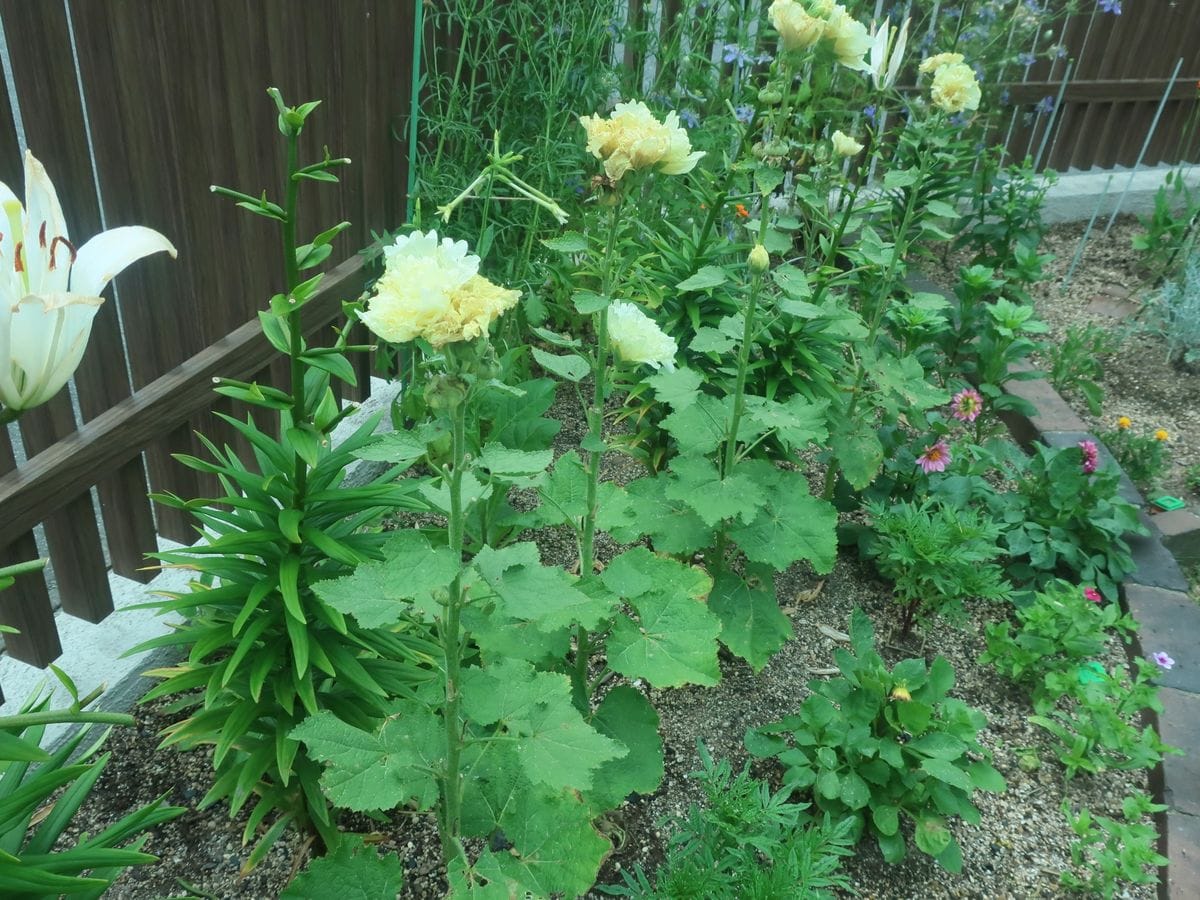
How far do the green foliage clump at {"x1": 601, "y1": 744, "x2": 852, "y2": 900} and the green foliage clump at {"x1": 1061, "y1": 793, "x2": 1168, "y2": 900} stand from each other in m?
0.58

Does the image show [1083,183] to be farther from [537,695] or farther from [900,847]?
[537,695]

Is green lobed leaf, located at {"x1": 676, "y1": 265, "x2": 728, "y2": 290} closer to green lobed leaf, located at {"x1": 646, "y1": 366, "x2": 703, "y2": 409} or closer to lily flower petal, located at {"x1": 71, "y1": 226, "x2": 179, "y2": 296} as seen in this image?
green lobed leaf, located at {"x1": 646, "y1": 366, "x2": 703, "y2": 409}

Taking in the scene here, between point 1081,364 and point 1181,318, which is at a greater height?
point 1181,318

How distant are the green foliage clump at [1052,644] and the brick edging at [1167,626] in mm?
214

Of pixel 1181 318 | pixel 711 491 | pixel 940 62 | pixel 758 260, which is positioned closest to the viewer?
pixel 758 260

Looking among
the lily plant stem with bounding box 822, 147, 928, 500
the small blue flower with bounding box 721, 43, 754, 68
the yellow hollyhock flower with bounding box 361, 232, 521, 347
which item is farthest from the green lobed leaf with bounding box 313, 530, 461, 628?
the small blue flower with bounding box 721, 43, 754, 68

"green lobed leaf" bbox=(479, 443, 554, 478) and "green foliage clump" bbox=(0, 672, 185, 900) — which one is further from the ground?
"green lobed leaf" bbox=(479, 443, 554, 478)

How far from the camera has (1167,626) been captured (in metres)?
2.85

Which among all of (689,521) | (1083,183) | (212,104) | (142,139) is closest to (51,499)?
(142,139)

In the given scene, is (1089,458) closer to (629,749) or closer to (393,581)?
(629,749)

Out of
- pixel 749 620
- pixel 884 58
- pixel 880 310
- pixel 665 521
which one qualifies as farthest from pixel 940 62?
pixel 749 620

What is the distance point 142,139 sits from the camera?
2.28 meters

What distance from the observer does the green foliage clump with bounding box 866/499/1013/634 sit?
2670 millimetres

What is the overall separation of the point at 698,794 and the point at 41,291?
1.80 m
